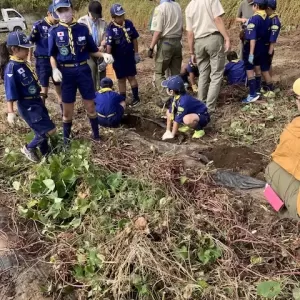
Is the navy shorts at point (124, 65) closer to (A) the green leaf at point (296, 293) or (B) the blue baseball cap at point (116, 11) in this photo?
(B) the blue baseball cap at point (116, 11)

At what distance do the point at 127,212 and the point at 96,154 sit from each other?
113 cm

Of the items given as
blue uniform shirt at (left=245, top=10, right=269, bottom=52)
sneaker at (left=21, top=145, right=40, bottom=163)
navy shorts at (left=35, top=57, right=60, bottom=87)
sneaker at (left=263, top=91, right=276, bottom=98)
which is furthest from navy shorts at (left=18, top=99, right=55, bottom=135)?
sneaker at (left=263, top=91, right=276, bottom=98)

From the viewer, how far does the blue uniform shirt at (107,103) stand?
18.8ft

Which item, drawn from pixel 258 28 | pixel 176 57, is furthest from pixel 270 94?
pixel 176 57

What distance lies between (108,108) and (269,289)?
363 cm

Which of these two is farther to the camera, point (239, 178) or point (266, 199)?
point (239, 178)

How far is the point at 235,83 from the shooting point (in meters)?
7.11

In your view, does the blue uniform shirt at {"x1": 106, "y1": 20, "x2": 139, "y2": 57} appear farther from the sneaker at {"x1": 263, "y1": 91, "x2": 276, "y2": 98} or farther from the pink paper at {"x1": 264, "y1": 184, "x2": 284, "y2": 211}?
the pink paper at {"x1": 264, "y1": 184, "x2": 284, "y2": 211}

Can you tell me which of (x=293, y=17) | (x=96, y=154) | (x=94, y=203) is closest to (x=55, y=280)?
(x=94, y=203)

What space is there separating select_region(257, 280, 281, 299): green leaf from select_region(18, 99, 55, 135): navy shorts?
9.45 feet

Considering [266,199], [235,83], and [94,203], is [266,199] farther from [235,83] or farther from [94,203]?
[235,83]

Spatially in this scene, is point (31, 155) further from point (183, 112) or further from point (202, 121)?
point (202, 121)

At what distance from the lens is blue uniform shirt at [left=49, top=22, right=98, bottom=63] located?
4.57 metres

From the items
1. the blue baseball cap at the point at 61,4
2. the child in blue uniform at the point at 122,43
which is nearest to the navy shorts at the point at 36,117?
the blue baseball cap at the point at 61,4
